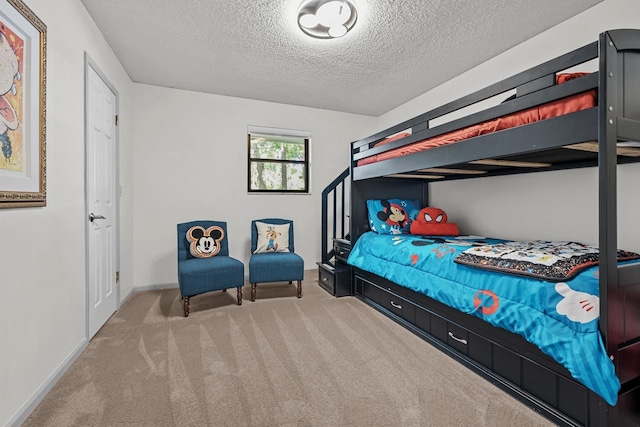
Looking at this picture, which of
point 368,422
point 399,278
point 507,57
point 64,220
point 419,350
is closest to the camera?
point 368,422

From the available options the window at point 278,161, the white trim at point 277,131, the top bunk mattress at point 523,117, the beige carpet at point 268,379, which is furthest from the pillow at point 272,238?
the top bunk mattress at point 523,117

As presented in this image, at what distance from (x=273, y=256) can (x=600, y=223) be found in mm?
2631

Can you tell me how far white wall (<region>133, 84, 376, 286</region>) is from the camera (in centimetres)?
353

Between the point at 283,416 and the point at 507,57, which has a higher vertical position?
the point at 507,57

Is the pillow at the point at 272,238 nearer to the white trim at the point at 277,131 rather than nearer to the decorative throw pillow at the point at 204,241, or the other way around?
the decorative throw pillow at the point at 204,241

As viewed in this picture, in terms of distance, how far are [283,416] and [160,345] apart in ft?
3.87

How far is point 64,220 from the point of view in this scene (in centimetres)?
180

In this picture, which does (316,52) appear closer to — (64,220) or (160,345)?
(64,220)

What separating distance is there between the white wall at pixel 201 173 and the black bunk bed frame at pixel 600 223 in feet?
7.82

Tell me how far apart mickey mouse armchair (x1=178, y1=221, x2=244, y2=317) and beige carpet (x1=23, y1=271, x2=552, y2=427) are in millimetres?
292

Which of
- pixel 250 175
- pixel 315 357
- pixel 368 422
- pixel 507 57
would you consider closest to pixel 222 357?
pixel 315 357

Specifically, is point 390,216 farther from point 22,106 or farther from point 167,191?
point 22,106

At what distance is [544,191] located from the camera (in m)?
2.46

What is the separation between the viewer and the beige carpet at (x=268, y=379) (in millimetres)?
1377
